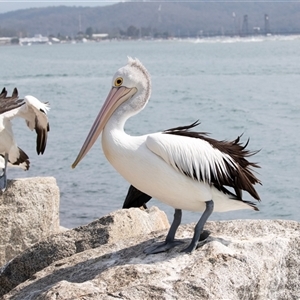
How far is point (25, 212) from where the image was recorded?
18.0 ft

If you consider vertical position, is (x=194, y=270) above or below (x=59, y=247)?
above

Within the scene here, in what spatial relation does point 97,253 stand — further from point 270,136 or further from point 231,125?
point 231,125

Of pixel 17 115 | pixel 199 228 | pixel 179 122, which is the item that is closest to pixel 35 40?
pixel 179 122

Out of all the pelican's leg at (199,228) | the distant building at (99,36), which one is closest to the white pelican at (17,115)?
the pelican's leg at (199,228)

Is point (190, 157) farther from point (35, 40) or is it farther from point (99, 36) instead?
point (99, 36)

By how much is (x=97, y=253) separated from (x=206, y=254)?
731mm

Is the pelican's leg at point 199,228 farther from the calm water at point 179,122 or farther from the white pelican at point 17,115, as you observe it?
the calm water at point 179,122

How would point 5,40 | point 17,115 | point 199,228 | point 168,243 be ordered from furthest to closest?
1. point 5,40
2. point 17,115
3. point 168,243
4. point 199,228

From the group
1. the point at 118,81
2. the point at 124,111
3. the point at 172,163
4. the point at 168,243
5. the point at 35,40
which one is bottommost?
the point at 35,40

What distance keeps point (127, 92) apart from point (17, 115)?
3.52 m

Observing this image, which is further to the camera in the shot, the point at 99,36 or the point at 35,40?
the point at 99,36

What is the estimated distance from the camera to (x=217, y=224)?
4.00 m

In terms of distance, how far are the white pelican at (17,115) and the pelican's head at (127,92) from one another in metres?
3.22

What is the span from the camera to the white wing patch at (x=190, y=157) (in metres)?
3.63
